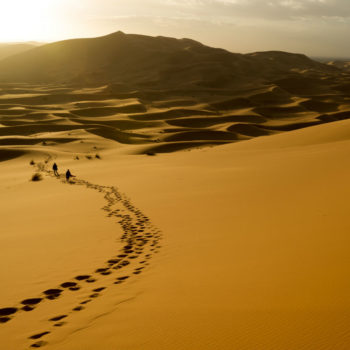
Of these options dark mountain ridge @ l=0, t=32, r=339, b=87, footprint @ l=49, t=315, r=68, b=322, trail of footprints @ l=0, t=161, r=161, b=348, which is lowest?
trail of footprints @ l=0, t=161, r=161, b=348

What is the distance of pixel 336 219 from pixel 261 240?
1559mm

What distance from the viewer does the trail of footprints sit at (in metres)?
4.70

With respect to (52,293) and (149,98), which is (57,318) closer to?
(52,293)

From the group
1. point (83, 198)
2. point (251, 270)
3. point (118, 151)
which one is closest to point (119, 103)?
point (118, 151)

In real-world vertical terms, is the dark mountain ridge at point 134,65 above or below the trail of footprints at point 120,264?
above

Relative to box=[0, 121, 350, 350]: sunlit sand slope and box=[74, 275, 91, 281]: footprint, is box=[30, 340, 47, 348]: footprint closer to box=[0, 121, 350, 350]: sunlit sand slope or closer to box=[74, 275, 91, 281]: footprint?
box=[0, 121, 350, 350]: sunlit sand slope

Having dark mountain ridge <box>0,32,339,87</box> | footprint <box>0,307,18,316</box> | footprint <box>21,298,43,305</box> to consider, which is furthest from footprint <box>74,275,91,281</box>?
dark mountain ridge <box>0,32,339,87</box>

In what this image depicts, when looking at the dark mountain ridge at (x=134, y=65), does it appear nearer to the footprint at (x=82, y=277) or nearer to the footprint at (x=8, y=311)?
the footprint at (x=82, y=277)

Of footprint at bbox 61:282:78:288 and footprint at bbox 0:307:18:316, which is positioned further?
footprint at bbox 61:282:78:288

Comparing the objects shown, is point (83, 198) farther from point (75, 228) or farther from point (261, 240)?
point (261, 240)

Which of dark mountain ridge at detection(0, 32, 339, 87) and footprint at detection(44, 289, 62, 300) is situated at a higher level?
dark mountain ridge at detection(0, 32, 339, 87)

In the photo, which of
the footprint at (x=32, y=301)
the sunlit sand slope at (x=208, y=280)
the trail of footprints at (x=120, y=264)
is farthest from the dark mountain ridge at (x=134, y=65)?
the footprint at (x=32, y=301)

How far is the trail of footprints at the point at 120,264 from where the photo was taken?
470 cm

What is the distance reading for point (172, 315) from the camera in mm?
4156
